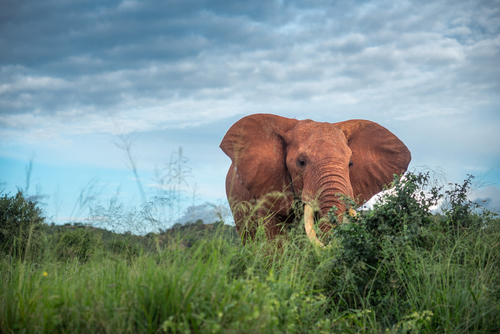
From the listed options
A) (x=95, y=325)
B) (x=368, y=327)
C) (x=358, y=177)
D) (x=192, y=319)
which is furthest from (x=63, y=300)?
(x=358, y=177)

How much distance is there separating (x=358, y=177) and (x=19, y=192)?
8557 millimetres

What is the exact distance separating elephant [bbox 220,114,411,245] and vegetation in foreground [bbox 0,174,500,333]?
1.76 m

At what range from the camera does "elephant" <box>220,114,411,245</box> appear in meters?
7.22

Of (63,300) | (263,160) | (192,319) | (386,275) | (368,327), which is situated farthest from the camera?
(263,160)

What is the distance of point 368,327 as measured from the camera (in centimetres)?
388

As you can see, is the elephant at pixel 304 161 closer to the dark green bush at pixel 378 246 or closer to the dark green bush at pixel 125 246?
the dark green bush at pixel 378 246

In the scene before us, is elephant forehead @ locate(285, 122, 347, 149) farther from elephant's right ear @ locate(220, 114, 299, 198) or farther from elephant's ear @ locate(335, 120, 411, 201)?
elephant's ear @ locate(335, 120, 411, 201)

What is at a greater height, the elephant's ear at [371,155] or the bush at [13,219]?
the elephant's ear at [371,155]

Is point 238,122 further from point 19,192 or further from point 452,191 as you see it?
point 19,192

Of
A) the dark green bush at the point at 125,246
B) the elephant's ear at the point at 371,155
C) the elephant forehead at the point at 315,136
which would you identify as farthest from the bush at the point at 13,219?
the elephant's ear at the point at 371,155

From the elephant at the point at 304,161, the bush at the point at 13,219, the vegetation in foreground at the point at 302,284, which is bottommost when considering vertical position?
the vegetation in foreground at the point at 302,284

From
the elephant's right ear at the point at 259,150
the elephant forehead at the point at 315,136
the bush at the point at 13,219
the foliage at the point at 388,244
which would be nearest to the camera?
the foliage at the point at 388,244

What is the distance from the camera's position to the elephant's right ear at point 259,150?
8273mm

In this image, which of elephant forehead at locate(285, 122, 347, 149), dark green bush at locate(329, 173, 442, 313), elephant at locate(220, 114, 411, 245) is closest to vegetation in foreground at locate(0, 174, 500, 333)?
dark green bush at locate(329, 173, 442, 313)
